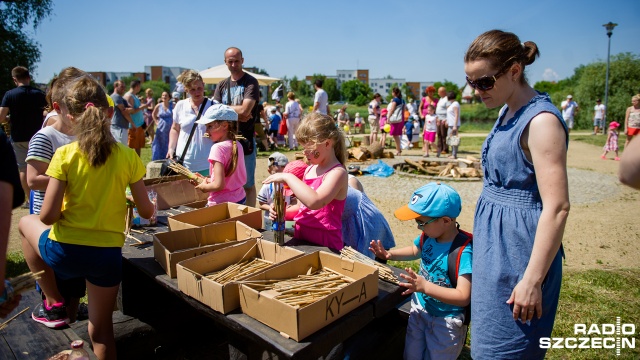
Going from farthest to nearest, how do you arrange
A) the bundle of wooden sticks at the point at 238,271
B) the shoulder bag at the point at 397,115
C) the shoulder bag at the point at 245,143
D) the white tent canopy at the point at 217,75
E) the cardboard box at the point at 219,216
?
the white tent canopy at the point at 217,75
the shoulder bag at the point at 397,115
the shoulder bag at the point at 245,143
the cardboard box at the point at 219,216
the bundle of wooden sticks at the point at 238,271

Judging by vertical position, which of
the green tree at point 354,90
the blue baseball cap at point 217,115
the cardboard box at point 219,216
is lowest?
the cardboard box at point 219,216

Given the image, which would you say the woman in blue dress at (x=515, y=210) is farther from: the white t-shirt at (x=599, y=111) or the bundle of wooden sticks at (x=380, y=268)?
the white t-shirt at (x=599, y=111)

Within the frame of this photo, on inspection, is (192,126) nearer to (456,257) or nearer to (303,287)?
(303,287)

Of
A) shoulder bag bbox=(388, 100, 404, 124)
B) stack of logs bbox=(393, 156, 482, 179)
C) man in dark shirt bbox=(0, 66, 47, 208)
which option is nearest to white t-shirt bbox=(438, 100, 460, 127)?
shoulder bag bbox=(388, 100, 404, 124)

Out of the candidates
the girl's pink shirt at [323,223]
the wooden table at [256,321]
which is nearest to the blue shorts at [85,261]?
the wooden table at [256,321]

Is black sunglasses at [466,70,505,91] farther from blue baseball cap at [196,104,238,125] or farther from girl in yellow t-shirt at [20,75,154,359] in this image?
blue baseball cap at [196,104,238,125]

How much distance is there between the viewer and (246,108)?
5.05m

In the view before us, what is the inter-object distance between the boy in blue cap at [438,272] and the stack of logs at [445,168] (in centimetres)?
755

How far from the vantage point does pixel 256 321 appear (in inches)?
74.0

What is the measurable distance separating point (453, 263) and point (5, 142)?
215cm

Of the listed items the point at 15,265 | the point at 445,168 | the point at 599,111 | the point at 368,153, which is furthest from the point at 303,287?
the point at 599,111

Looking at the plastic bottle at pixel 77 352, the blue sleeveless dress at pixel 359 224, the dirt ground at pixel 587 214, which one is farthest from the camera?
the dirt ground at pixel 587 214

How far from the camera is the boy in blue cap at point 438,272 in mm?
2297

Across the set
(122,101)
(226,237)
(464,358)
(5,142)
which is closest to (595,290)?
(464,358)
